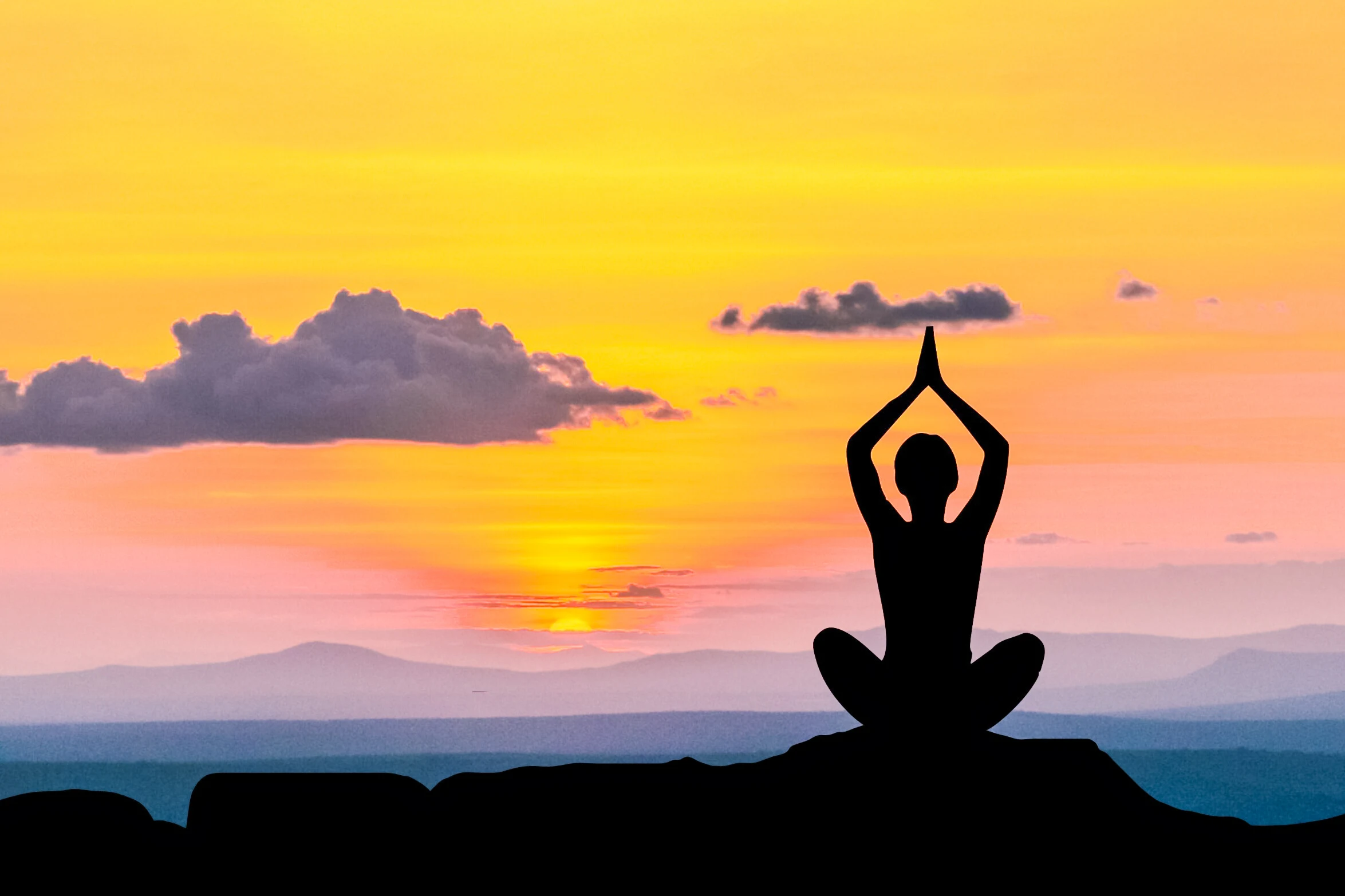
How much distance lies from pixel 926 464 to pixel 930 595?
35.2 inches

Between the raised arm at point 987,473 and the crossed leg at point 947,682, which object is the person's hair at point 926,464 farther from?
the crossed leg at point 947,682

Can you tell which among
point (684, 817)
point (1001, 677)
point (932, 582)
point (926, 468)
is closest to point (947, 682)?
point (1001, 677)

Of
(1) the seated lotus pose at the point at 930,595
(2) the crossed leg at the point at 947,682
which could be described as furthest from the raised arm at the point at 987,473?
(2) the crossed leg at the point at 947,682

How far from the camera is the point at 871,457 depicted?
11055 mm

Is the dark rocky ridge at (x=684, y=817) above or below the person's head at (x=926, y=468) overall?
below

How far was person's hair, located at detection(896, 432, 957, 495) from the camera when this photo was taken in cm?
1098

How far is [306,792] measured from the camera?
10508 mm

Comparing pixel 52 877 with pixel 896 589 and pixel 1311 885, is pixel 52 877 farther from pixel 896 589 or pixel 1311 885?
pixel 1311 885

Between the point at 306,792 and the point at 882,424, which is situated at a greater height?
the point at 882,424

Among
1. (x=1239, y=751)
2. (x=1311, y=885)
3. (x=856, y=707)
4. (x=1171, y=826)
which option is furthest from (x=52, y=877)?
(x=1239, y=751)

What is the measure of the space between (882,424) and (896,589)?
3.71ft

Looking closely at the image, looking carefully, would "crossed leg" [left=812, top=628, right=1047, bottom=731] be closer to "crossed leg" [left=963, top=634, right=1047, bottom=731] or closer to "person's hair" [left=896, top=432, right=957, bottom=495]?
"crossed leg" [left=963, top=634, right=1047, bottom=731]

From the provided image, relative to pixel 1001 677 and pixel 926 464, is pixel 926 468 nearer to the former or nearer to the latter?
pixel 926 464

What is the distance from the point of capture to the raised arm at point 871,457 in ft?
36.2
